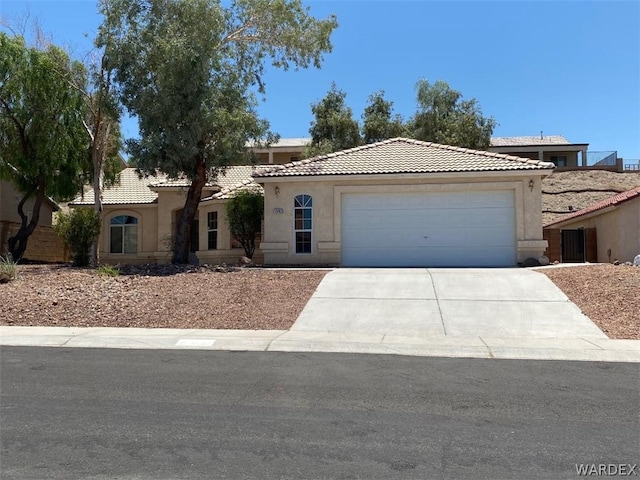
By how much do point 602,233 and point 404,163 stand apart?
34.7ft

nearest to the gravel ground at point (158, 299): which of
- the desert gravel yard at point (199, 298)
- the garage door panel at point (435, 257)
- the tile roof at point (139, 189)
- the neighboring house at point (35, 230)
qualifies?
the desert gravel yard at point (199, 298)

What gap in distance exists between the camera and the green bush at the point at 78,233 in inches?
719

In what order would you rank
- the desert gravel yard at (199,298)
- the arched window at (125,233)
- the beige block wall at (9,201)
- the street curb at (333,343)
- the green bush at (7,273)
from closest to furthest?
the street curb at (333,343), the desert gravel yard at (199,298), the green bush at (7,273), the beige block wall at (9,201), the arched window at (125,233)

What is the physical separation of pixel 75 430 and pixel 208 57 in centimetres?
1447

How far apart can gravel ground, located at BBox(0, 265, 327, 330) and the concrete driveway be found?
0.72 meters

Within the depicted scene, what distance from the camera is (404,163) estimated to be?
19953 millimetres

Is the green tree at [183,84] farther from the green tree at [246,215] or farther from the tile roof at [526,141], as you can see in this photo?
the tile roof at [526,141]

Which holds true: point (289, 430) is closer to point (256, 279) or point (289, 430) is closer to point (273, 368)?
point (273, 368)

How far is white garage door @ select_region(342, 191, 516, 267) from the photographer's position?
18.7m

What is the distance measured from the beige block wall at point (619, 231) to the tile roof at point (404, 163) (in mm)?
4392

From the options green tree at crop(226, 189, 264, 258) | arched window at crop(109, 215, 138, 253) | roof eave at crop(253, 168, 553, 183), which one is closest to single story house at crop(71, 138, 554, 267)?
roof eave at crop(253, 168, 553, 183)

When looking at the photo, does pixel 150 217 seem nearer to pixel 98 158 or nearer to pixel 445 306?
pixel 98 158

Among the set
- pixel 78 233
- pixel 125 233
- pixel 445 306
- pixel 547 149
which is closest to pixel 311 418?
pixel 445 306

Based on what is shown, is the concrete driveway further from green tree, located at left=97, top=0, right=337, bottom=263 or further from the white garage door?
green tree, located at left=97, top=0, right=337, bottom=263
